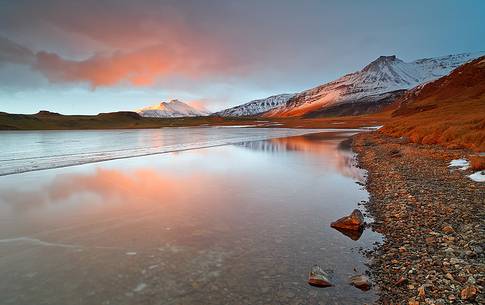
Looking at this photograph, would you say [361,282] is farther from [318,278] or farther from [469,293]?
[469,293]

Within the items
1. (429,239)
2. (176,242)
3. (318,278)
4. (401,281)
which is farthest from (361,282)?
(176,242)

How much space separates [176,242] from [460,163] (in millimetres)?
15448

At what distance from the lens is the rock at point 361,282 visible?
5.99 m

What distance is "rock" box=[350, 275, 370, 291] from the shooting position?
19.7 feet

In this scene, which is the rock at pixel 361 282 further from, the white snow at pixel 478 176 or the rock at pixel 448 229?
the white snow at pixel 478 176

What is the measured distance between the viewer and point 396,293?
18.2 feet

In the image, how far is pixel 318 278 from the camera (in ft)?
20.4

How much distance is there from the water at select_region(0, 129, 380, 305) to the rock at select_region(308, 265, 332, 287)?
133 mm

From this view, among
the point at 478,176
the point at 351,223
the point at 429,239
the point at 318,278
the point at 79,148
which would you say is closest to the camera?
the point at 318,278

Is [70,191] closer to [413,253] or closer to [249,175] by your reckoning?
[249,175]

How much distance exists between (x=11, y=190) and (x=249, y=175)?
11703 millimetres

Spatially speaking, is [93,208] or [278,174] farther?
[278,174]

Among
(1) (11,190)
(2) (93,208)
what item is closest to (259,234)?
(2) (93,208)

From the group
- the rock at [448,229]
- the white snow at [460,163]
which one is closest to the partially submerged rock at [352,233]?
the rock at [448,229]
